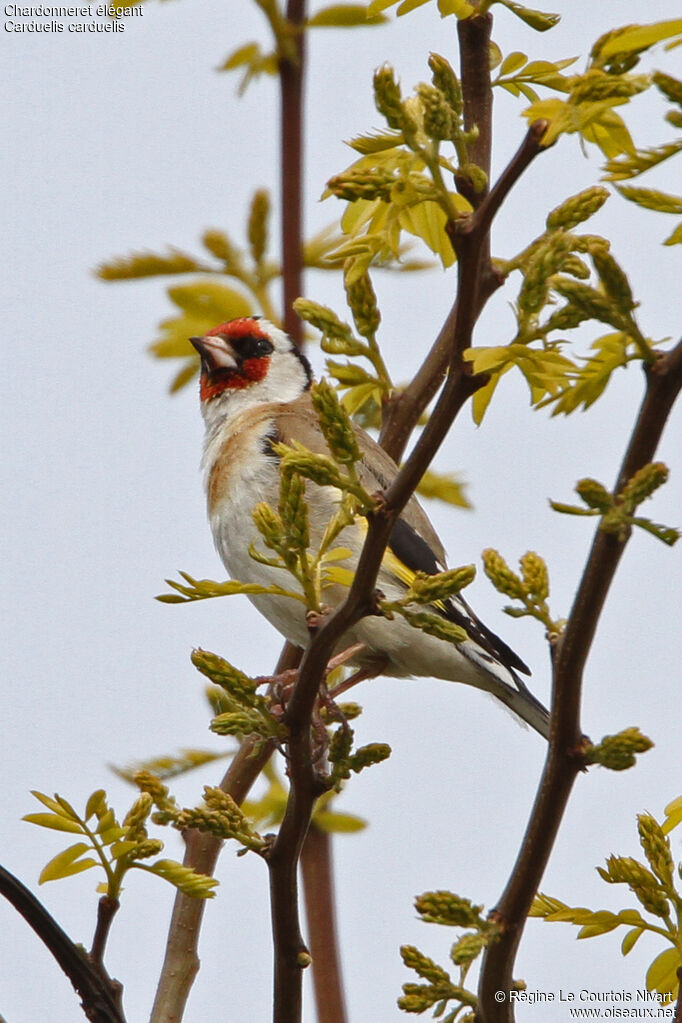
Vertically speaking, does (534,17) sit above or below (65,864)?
above

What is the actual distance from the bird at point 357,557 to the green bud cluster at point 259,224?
0.91 feet

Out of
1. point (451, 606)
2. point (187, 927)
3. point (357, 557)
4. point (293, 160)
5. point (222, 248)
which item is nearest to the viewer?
point (187, 927)

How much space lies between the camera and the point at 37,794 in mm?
2078

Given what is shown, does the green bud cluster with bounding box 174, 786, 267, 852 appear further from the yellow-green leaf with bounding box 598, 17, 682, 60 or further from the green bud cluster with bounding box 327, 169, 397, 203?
the yellow-green leaf with bounding box 598, 17, 682, 60

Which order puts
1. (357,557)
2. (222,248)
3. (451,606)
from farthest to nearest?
1. (357,557)
2. (451,606)
3. (222,248)

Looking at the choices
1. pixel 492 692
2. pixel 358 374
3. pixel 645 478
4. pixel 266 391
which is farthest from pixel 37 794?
pixel 266 391

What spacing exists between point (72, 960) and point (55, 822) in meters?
0.22

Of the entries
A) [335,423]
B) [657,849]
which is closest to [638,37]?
[335,423]

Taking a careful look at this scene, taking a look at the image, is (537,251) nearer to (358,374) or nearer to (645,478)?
(645,478)

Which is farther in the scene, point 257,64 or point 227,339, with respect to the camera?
point 227,339

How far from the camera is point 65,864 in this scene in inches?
85.7

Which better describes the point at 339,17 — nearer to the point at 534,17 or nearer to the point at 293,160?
the point at 293,160

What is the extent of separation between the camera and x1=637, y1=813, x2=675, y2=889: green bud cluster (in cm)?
214

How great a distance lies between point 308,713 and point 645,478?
701mm
